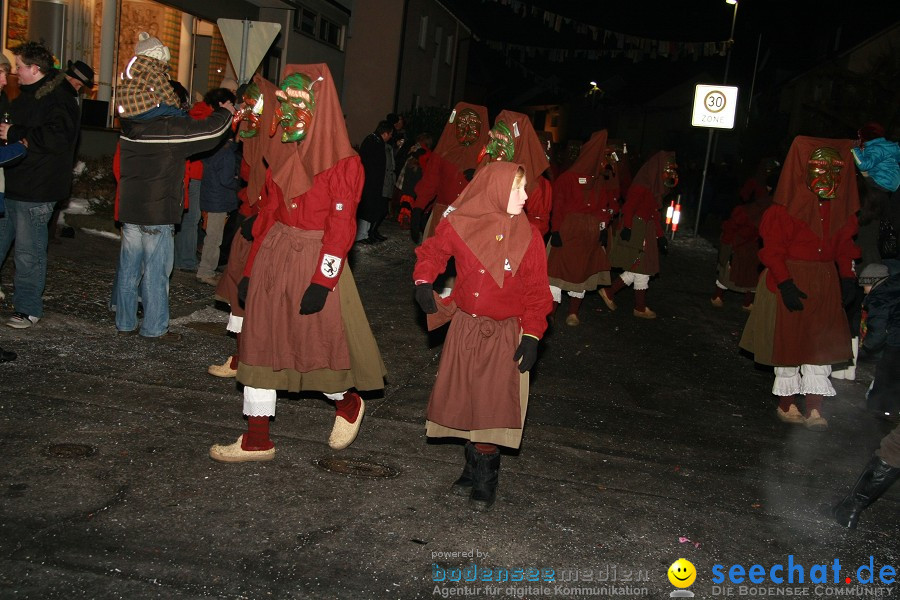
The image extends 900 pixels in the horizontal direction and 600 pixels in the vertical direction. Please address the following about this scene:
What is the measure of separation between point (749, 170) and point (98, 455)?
3498 centimetres

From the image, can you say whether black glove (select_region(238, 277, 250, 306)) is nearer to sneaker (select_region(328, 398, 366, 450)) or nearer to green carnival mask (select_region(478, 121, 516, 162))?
sneaker (select_region(328, 398, 366, 450))

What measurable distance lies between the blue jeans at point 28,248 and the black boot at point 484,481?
457 centimetres

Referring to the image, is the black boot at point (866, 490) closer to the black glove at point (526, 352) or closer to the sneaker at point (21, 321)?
the black glove at point (526, 352)

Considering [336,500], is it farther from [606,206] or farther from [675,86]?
[675,86]

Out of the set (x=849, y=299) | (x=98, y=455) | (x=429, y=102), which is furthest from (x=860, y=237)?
(x=429, y=102)

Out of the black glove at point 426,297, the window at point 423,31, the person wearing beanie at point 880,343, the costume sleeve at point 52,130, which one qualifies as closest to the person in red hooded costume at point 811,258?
the person wearing beanie at point 880,343

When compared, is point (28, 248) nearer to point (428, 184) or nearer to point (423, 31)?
point (428, 184)

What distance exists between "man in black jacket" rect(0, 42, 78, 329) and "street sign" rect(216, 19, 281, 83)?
2.02 m

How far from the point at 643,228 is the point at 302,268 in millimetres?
7157

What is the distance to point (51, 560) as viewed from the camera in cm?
374

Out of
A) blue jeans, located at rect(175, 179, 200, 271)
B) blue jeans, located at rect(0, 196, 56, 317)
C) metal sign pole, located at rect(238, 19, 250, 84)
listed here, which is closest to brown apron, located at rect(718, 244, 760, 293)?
metal sign pole, located at rect(238, 19, 250, 84)

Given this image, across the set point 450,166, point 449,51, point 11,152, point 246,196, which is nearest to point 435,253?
point 246,196

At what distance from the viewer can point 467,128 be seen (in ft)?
34.0

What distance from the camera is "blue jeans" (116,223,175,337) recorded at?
7.30m
